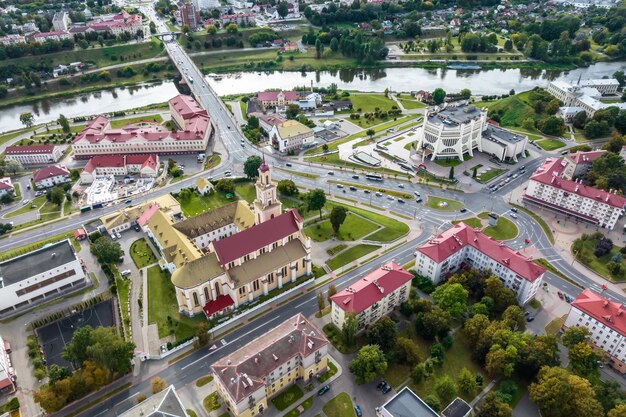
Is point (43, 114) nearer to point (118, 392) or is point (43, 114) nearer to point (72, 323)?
point (72, 323)

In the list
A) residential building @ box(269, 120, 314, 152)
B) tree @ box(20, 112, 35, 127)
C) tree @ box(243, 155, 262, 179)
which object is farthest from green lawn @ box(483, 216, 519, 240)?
tree @ box(20, 112, 35, 127)

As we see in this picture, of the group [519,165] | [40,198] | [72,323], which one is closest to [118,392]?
[72,323]

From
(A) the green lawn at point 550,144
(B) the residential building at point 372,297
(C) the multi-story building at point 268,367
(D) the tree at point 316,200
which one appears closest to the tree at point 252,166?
(D) the tree at point 316,200

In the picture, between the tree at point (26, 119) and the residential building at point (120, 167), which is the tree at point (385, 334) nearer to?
the residential building at point (120, 167)

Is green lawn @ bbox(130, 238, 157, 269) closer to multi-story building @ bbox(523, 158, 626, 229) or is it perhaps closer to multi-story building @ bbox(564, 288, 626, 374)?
multi-story building @ bbox(564, 288, 626, 374)

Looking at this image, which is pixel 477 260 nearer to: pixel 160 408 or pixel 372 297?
pixel 372 297

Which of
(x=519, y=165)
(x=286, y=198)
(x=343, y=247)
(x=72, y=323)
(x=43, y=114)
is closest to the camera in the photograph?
(x=72, y=323)
